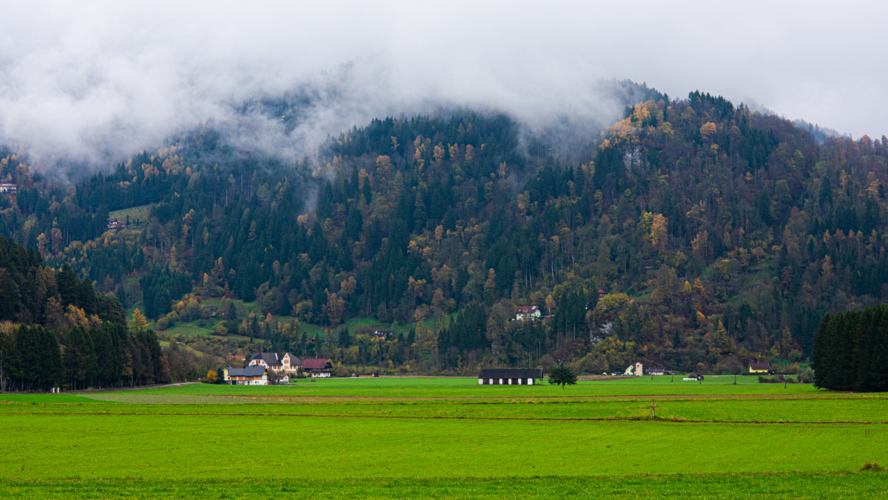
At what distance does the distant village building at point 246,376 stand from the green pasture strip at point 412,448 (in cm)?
10182

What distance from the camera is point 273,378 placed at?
16712 cm

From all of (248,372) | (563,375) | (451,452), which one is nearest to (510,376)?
(563,375)

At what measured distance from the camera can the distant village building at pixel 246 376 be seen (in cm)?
16025

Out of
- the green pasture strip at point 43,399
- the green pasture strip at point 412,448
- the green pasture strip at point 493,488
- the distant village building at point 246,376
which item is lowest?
the distant village building at point 246,376

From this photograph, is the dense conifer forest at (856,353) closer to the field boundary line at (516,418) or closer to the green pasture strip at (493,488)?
the field boundary line at (516,418)

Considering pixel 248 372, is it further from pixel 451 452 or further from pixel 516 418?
pixel 451 452

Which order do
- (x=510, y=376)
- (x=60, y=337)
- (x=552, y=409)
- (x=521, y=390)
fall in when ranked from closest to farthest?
1. (x=552, y=409)
2. (x=521, y=390)
3. (x=60, y=337)
4. (x=510, y=376)

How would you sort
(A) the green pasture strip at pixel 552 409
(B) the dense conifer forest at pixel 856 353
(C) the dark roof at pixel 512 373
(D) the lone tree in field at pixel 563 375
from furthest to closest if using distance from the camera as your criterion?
(C) the dark roof at pixel 512 373 < (D) the lone tree in field at pixel 563 375 < (B) the dense conifer forest at pixel 856 353 < (A) the green pasture strip at pixel 552 409

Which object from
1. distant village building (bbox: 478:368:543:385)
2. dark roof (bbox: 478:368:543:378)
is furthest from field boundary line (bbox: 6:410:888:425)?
dark roof (bbox: 478:368:543:378)

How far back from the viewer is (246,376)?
161750 millimetres

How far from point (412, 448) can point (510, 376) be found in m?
106

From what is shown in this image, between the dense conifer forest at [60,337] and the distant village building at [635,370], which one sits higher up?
the dense conifer forest at [60,337]

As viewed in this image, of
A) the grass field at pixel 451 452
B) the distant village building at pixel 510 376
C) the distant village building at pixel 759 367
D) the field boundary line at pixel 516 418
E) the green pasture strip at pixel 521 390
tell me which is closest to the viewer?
the grass field at pixel 451 452

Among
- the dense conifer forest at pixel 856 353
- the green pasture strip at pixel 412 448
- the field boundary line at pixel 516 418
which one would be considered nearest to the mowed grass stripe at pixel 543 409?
the field boundary line at pixel 516 418
